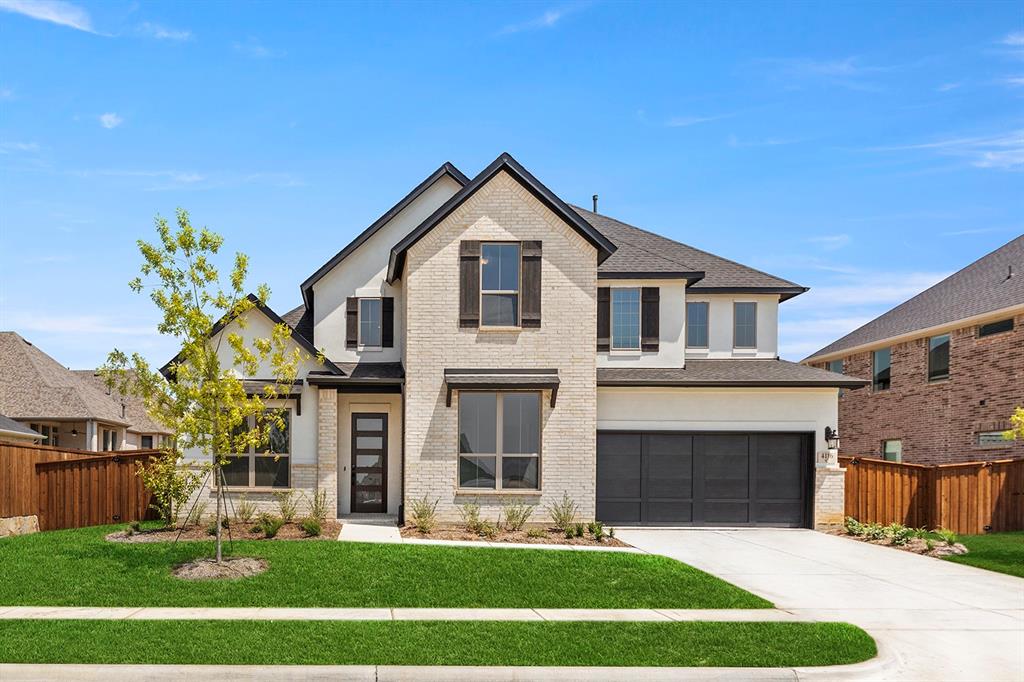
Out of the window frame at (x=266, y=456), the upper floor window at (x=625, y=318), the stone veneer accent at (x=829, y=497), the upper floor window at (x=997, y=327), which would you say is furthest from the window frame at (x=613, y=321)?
the upper floor window at (x=997, y=327)

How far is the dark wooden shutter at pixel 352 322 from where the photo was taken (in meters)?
21.7

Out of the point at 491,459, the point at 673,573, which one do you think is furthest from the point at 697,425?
the point at 673,573

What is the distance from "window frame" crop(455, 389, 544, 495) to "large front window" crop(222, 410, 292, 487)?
4.05 meters

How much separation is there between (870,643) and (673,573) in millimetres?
3969

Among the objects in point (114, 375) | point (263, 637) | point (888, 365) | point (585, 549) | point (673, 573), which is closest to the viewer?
point (263, 637)

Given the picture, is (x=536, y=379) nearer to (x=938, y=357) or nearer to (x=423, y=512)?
(x=423, y=512)

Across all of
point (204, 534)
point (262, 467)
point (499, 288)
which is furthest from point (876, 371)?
point (204, 534)

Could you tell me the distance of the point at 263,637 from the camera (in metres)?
10.2

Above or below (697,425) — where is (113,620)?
below

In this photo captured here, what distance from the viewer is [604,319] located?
2228 cm

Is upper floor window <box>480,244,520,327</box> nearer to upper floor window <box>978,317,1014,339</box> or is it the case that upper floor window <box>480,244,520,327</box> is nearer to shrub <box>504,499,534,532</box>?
shrub <box>504,499,534,532</box>

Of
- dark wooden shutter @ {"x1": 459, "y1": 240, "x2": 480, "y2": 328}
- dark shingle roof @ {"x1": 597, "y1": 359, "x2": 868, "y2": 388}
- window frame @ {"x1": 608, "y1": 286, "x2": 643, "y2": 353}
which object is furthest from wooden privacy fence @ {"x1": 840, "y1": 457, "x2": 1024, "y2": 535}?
dark wooden shutter @ {"x1": 459, "y1": 240, "x2": 480, "y2": 328}

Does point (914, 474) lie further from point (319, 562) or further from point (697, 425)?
point (319, 562)

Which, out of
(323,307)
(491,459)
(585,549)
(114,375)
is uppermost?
(323,307)
